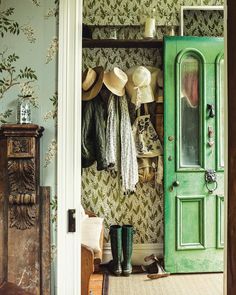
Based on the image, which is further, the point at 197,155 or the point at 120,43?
the point at 120,43

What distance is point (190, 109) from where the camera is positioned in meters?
3.58

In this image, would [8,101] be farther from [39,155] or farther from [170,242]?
[170,242]

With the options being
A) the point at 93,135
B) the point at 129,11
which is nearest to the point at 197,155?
the point at 93,135

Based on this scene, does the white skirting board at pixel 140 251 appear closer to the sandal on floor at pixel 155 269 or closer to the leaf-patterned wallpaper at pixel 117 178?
the leaf-patterned wallpaper at pixel 117 178

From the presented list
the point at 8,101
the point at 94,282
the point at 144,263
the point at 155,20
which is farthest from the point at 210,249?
the point at 8,101

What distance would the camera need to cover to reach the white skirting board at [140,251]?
3.80 metres

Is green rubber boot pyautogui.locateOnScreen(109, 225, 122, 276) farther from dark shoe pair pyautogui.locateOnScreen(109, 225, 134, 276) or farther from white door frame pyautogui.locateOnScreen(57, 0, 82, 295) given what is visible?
white door frame pyautogui.locateOnScreen(57, 0, 82, 295)

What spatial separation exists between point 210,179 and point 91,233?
129 centimetres

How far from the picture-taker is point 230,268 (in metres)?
0.96

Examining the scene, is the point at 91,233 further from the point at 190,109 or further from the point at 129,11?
the point at 129,11

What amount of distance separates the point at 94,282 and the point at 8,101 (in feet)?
7.31

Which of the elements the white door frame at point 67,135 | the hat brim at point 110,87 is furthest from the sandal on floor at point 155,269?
the white door frame at point 67,135

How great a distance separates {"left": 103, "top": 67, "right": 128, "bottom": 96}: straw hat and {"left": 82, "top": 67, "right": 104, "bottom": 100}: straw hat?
0.09 metres

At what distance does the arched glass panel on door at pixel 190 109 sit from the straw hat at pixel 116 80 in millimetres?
575
